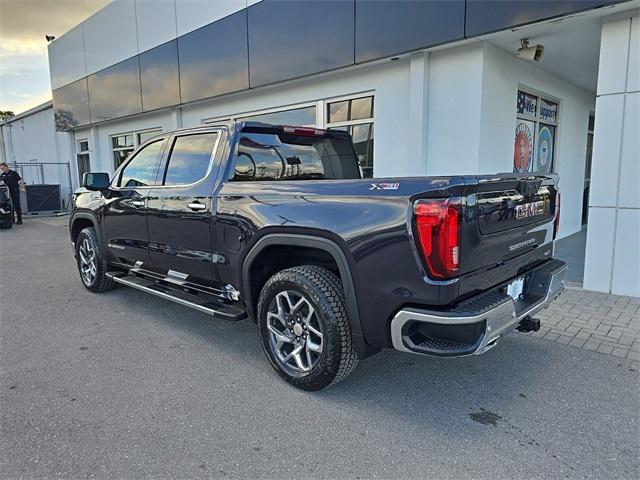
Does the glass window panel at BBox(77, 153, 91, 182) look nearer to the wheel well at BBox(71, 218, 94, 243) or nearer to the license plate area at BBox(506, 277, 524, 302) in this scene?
the wheel well at BBox(71, 218, 94, 243)

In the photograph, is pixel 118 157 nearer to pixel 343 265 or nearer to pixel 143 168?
pixel 143 168

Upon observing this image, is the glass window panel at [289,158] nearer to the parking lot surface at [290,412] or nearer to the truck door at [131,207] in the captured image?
the truck door at [131,207]

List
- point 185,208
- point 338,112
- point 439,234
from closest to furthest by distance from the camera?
point 439,234
point 185,208
point 338,112

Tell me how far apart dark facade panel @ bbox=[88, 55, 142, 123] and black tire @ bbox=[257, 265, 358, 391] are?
37.3ft

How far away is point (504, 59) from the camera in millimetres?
6641

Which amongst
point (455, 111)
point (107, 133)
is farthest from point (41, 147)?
point (455, 111)

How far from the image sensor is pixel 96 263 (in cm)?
564

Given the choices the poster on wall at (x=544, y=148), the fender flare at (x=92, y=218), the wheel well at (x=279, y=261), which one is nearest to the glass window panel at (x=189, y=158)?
the wheel well at (x=279, y=261)

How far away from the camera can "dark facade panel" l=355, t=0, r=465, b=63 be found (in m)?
5.88

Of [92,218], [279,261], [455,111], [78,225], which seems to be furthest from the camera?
[455,111]

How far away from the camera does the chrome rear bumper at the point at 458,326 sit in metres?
2.50

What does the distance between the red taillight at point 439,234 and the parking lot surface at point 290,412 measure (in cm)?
108

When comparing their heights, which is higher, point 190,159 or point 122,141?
point 122,141

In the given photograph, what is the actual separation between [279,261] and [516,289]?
179 centimetres
